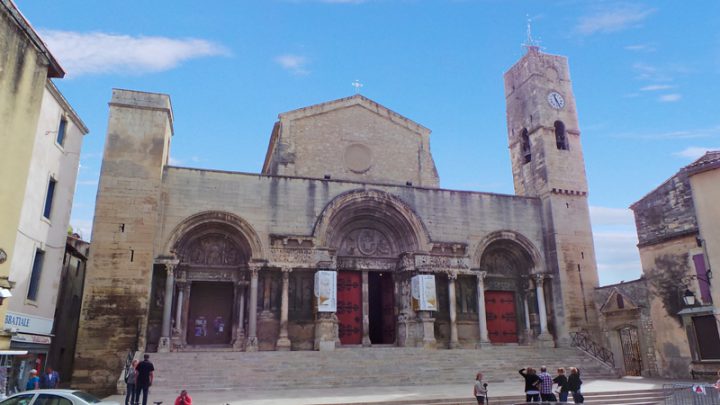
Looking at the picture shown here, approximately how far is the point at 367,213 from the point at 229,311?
648cm

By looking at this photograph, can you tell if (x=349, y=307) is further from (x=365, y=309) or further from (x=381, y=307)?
(x=381, y=307)

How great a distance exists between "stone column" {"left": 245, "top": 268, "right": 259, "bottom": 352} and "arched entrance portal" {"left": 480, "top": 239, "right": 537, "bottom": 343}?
31.3ft

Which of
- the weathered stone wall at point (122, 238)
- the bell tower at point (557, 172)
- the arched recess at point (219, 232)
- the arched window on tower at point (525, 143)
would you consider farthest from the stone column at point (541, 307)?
the weathered stone wall at point (122, 238)

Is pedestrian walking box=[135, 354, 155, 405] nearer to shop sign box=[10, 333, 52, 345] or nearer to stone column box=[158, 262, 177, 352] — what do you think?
shop sign box=[10, 333, 52, 345]

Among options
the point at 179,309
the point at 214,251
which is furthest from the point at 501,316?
the point at 179,309

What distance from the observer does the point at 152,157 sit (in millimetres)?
17484

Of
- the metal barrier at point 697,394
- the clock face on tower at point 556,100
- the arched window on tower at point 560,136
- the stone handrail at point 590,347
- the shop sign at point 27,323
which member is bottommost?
the metal barrier at point 697,394

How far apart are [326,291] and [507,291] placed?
327 inches

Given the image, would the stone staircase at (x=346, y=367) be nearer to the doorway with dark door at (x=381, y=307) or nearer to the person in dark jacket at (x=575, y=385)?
the doorway with dark door at (x=381, y=307)

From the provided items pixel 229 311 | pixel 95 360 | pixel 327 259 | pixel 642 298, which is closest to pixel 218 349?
pixel 229 311

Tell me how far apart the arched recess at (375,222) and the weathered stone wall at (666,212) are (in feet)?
26.3

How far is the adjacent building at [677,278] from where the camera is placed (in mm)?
15820

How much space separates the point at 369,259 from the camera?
20.0m

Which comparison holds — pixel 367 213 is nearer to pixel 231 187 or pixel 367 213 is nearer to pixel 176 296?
pixel 231 187
